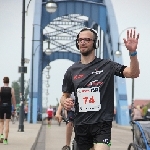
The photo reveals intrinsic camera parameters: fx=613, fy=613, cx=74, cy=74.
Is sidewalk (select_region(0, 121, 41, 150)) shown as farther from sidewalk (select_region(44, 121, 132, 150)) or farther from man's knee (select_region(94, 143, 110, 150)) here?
man's knee (select_region(94, 143, 110, 150))

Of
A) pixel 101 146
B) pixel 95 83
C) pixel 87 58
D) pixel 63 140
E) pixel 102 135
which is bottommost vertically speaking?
pixel 63 140

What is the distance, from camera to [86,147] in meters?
6.28

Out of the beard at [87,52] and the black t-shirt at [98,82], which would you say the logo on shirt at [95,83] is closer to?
the black t-shirt at [98,82]

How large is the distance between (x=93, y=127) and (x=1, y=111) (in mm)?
9393

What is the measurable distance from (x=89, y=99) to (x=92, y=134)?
36 cm

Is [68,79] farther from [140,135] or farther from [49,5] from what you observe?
[49,5]

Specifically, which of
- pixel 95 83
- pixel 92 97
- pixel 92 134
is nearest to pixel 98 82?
pixel 95 83

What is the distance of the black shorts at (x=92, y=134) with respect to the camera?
6137mm

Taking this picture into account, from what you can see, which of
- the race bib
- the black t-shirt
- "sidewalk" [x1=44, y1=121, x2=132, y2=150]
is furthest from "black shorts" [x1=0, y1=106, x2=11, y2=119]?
the race bib

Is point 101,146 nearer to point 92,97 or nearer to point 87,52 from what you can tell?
point 92,97

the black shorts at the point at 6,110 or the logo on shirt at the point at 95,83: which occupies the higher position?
the logo on shirt at the point at 95,83

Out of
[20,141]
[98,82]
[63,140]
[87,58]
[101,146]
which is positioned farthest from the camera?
[63,140]

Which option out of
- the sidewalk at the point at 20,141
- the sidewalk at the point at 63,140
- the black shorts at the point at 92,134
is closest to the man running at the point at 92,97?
the black shorts at the point at 92,134

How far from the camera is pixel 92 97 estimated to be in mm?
6230
